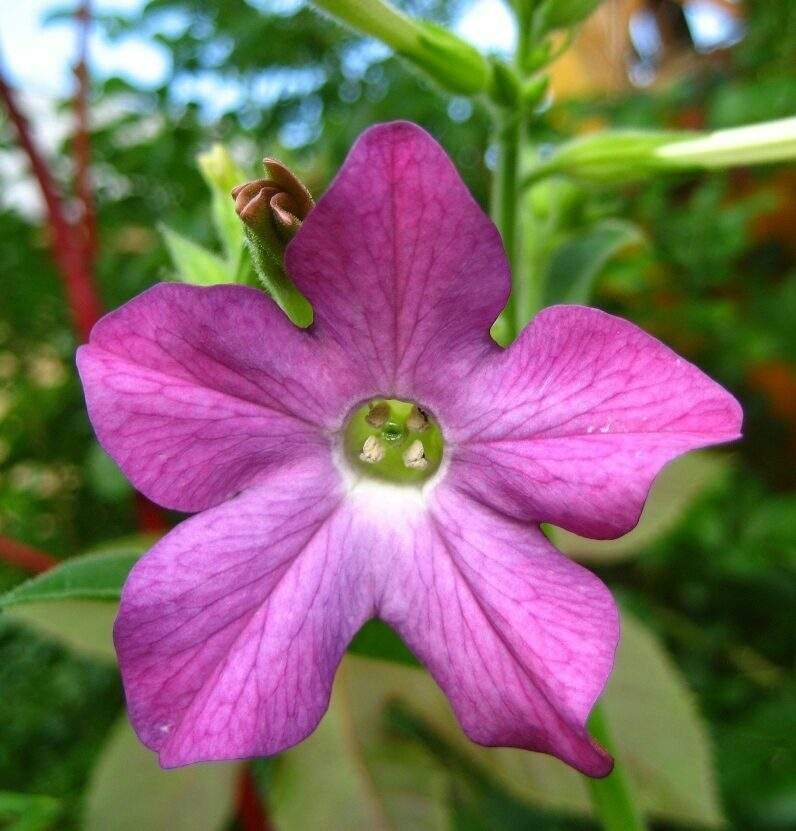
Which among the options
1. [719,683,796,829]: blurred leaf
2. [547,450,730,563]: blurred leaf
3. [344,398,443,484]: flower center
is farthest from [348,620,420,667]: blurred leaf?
[719,683,796,829]: blurred leaf

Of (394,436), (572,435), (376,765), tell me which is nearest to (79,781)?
(376,765)

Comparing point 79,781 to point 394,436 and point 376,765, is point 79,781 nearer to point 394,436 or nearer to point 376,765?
point 376,765

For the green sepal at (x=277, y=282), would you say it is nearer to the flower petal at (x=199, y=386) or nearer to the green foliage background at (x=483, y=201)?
the flower petal at (x=199, y=386)

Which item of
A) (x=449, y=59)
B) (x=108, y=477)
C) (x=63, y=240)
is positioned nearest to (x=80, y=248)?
(x=63, y=240)

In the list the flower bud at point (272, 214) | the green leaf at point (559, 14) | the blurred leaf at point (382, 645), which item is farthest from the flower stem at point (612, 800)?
the green leaf at point (559, 14)

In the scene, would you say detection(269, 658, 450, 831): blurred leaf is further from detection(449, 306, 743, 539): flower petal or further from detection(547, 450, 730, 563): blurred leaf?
detection(449, 306, 743, 539): flower petal

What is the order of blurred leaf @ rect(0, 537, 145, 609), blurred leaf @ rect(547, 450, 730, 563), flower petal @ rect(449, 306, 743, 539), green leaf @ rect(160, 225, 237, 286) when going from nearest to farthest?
flower petal @ rect(449, 306, 743, 539), blurred leaf @ rect(0, 537, 145, 609), green leaf @ rect(160, 225, 237, 286), blurred leaf @ rect(547, 450, 730, 563)

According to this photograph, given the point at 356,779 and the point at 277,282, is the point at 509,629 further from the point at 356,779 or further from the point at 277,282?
the point at 356,779
